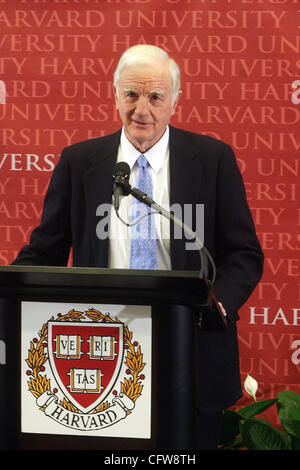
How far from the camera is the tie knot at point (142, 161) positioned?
1.83 metres

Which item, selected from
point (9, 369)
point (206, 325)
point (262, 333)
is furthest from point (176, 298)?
point (262, 333)

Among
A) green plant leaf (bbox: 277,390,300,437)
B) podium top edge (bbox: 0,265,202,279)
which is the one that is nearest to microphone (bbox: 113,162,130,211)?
podium top edge (bbox: 0,265,202,279)

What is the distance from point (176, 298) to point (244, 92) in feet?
4.76

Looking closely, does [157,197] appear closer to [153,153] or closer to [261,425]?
[153,153]

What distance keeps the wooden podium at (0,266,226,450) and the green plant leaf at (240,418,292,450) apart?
3.14 ft

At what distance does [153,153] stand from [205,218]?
24cm

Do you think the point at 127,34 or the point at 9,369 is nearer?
the point at 9,369

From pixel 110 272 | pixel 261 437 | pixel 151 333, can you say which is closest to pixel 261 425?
pixel 261 437

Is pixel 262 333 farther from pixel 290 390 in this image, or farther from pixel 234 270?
pixel 234 270

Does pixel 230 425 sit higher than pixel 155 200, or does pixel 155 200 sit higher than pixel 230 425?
pixel 155 200

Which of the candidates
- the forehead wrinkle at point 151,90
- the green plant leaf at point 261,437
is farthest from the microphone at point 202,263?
the green plant leaf at point 261,437

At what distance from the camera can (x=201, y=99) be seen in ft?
8.33

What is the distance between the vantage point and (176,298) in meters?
1.26

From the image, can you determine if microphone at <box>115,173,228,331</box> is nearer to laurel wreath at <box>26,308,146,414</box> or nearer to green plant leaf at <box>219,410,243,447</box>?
laurel wreath at <box>26,308,146,414</box>
